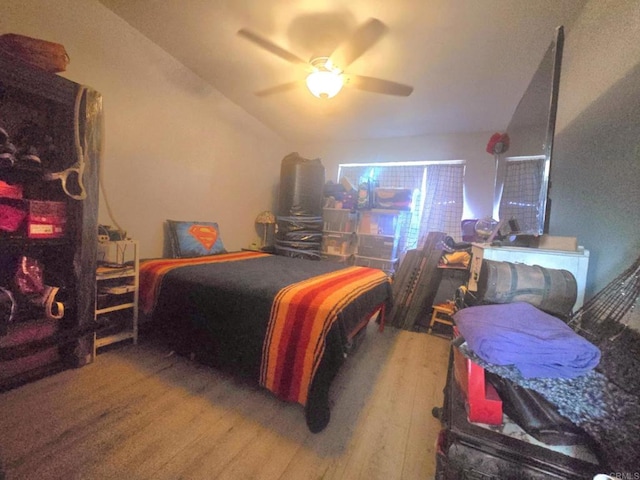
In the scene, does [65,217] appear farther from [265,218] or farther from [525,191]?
[525,191]

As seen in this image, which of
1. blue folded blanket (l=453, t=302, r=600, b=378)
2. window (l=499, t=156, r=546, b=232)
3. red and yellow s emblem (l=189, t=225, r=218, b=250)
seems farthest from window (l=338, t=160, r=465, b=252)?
blue folded blanket (l=453, t=302, r=600, b=378)

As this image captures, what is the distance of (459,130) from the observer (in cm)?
335

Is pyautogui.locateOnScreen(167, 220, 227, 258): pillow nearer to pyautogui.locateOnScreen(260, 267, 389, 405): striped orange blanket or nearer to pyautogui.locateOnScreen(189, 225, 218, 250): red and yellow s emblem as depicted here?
pyautogui.locateOnScreen(189, 225, 218, 250): red and yellow s emblem

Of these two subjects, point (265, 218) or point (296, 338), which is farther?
point (265, 218)

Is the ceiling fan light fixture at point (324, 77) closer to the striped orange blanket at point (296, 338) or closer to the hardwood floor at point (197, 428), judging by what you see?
the striped orange blanket at point (296, 338)

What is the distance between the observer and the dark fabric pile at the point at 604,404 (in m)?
0.52

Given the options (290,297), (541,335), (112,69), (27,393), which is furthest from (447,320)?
(112,69)

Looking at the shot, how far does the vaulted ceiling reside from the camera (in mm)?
1647

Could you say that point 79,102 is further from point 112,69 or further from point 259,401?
point 259,401

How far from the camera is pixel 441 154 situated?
3533 mm

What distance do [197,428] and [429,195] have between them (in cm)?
361

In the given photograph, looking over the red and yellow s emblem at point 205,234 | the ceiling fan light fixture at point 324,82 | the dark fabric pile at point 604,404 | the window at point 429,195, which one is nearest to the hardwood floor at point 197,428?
the dark fabric pile at point 604,404

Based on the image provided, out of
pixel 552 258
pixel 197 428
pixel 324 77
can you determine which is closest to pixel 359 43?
pixel 324 77

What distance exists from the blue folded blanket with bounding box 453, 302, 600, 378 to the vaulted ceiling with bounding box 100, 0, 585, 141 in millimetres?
1954
